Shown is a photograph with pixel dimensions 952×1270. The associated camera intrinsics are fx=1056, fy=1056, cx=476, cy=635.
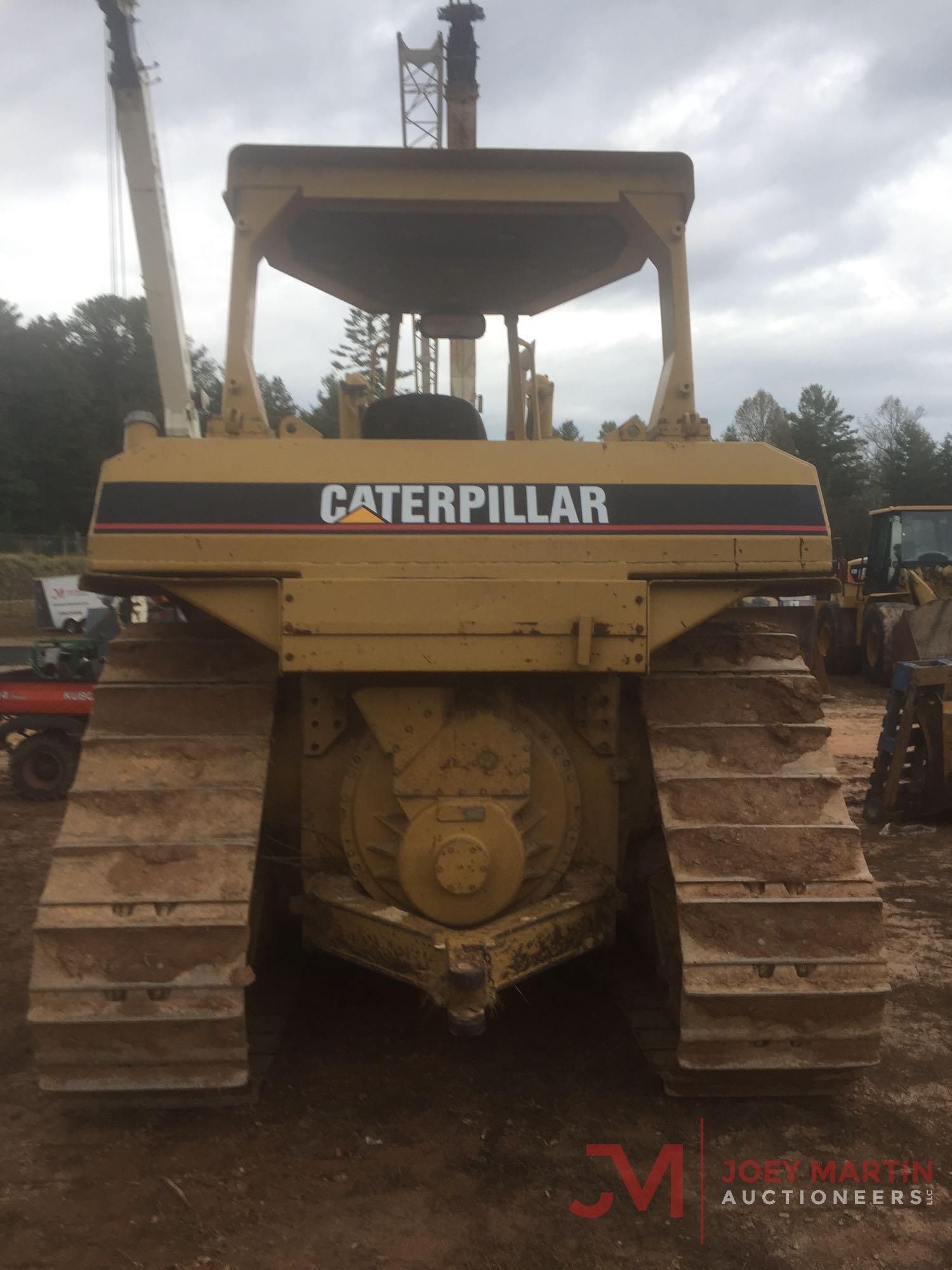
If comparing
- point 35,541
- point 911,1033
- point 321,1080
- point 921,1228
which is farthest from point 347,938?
point 35,541

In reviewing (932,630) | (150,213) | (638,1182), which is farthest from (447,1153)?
(150,213)

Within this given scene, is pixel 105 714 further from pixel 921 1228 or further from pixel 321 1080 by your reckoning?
pixel 921 1228

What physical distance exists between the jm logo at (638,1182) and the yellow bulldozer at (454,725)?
0.24m

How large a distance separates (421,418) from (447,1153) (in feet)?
7.94

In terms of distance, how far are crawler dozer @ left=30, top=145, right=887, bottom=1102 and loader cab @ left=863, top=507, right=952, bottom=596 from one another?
13.6 meters

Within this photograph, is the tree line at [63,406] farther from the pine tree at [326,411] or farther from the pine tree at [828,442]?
the pine tree at [828,442]

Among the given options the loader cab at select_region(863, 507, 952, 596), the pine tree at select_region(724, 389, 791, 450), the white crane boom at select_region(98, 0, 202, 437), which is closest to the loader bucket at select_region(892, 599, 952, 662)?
the loader cab at select_region(863, 507, 952, 596)

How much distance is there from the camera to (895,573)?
1633cm

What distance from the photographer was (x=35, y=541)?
3578 cm

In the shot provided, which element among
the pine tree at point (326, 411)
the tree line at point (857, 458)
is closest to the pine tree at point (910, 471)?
the tree line at point (857, 458)

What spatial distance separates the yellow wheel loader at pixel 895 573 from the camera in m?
15.6

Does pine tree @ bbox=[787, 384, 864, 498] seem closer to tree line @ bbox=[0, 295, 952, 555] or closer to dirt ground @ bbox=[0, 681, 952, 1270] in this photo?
tree line @ bbox=[0, 295, 952, 555]

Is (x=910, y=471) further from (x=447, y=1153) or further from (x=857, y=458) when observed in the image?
(x=447, y=1153)

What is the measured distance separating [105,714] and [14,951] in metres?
2.24
